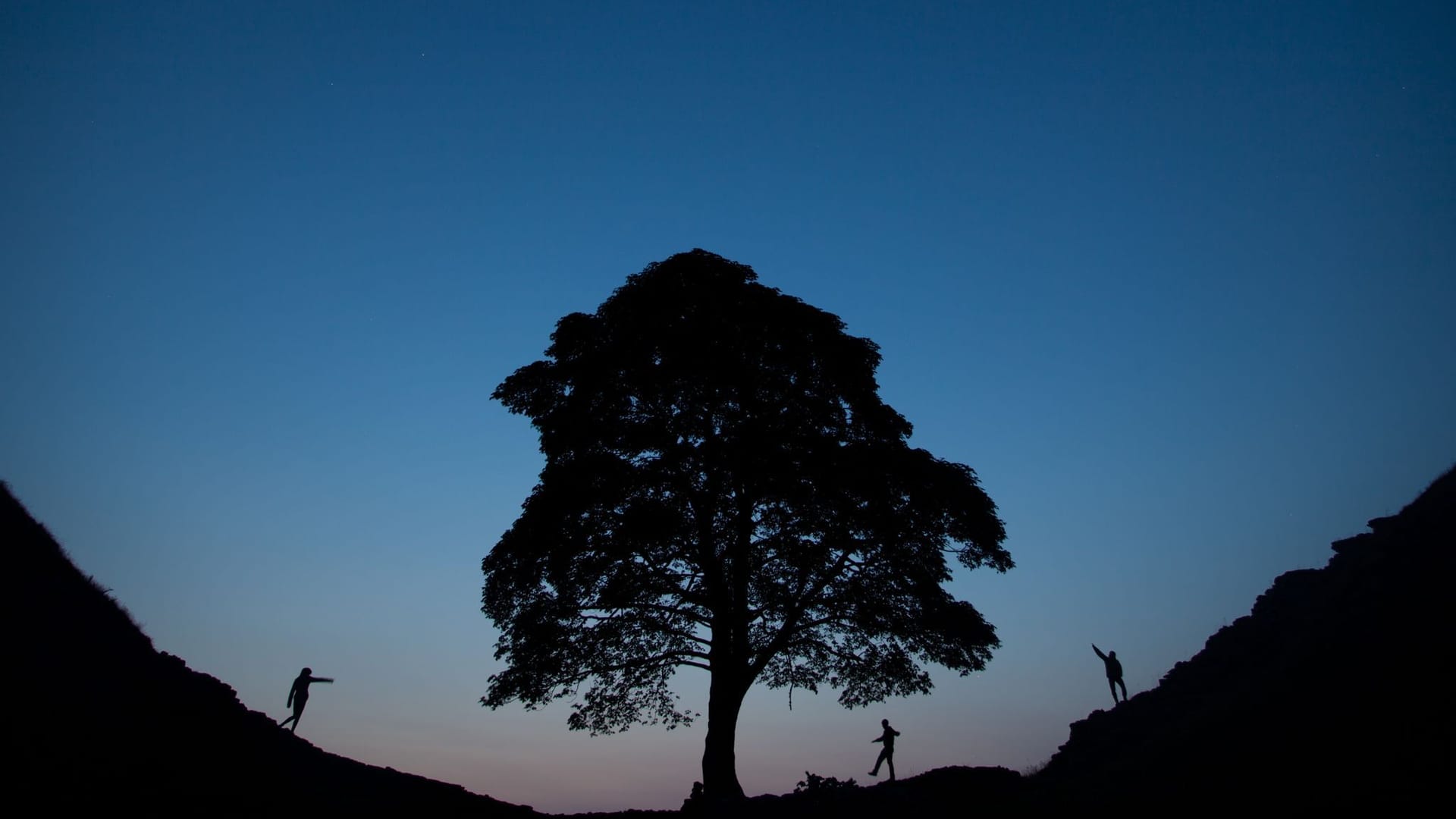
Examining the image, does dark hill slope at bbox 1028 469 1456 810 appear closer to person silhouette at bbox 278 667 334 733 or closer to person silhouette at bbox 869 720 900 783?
person silhouette at bbox 869 720 900 783

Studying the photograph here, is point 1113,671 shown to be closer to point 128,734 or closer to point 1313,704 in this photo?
point 1313,704

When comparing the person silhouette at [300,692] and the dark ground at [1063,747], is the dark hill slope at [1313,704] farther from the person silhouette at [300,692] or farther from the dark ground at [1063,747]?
the person silhouette at [300,692]

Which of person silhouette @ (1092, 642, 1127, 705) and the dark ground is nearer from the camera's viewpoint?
the dark ground

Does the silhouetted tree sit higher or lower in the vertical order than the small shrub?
higher

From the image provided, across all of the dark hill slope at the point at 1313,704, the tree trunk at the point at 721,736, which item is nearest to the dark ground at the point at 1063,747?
the dark hill slope at the point at 1313,704

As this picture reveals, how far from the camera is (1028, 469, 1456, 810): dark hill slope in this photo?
12.2 m

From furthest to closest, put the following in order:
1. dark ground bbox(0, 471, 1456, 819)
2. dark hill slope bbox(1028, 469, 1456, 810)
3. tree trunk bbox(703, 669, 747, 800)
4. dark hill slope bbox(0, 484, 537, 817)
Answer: tree trunk bbox(703, 669, 747, 800)
dark hill slope bbox(1028, 469, 1456, 810)
dark ground bbox(0, 471, 1456, 819)
dark hill slope bbox(0, 484, 537, 817)

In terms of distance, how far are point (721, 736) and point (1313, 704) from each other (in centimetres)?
1242

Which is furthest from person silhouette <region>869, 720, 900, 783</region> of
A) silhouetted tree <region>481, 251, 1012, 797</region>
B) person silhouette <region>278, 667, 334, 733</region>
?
person silhouette <region>278, 667, 334, 733</region>

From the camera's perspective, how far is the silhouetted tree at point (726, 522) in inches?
767

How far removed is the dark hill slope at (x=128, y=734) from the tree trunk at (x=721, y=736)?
187 inches

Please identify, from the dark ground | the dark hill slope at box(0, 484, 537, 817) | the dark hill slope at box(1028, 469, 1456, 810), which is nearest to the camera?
the dark hill slope at box(0, 484, 537, 817)

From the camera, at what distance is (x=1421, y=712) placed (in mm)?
12680

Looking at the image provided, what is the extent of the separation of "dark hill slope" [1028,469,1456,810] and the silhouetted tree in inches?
177
